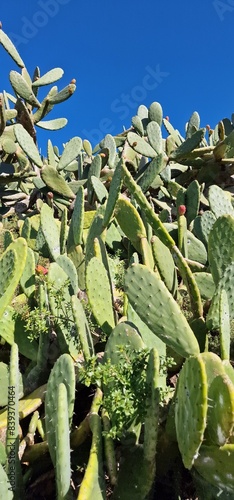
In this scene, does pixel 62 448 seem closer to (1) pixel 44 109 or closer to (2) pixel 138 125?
(1) pixel 44 109

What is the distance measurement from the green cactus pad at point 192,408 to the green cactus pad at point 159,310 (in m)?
0.25

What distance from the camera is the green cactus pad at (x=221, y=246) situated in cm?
204

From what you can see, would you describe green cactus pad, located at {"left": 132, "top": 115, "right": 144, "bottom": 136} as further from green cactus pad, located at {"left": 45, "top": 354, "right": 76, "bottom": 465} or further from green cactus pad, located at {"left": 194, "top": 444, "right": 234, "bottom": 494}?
green cactus pad, located at {"left": 194, "top": 444, "right": 234, "bottom": 494}

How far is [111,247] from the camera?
3211mm

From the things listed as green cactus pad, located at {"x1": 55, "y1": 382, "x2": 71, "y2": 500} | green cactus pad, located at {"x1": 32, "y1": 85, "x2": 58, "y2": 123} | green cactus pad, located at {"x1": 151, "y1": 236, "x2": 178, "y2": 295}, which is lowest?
green cactus pad, located at {"x1": 55, "y1": 382, "x2": 71, "y2": 500}

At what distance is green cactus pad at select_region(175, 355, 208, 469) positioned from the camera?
1129 mm

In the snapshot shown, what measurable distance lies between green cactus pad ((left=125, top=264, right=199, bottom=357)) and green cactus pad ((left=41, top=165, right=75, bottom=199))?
229cm

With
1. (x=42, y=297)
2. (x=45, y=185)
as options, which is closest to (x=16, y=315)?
(x=42, y=297)

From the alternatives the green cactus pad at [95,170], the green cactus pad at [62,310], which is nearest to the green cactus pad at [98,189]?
the green cactus pad at [95,170]

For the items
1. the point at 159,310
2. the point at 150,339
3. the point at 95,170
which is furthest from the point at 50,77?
the point at 159,310

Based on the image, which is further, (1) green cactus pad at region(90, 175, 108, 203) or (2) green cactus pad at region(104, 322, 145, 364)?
(1) green cactus pad at region(90, 175, 108, 203)

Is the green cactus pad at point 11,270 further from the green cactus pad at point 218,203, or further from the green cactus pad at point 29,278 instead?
the green cactus pad at point 218,203

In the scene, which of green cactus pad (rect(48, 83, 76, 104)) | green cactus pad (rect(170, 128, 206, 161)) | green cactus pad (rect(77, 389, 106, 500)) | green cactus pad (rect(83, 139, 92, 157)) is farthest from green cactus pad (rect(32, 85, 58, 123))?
green cactus pad (rect(77, 389, 106, 500))

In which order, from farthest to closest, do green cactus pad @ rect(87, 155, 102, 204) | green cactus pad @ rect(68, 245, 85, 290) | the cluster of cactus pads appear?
green cactus pad @ rect(87, 155, 102, 204), green cactus pad @ rect(68, 245, 85, 290), the cluster of cactus pads
